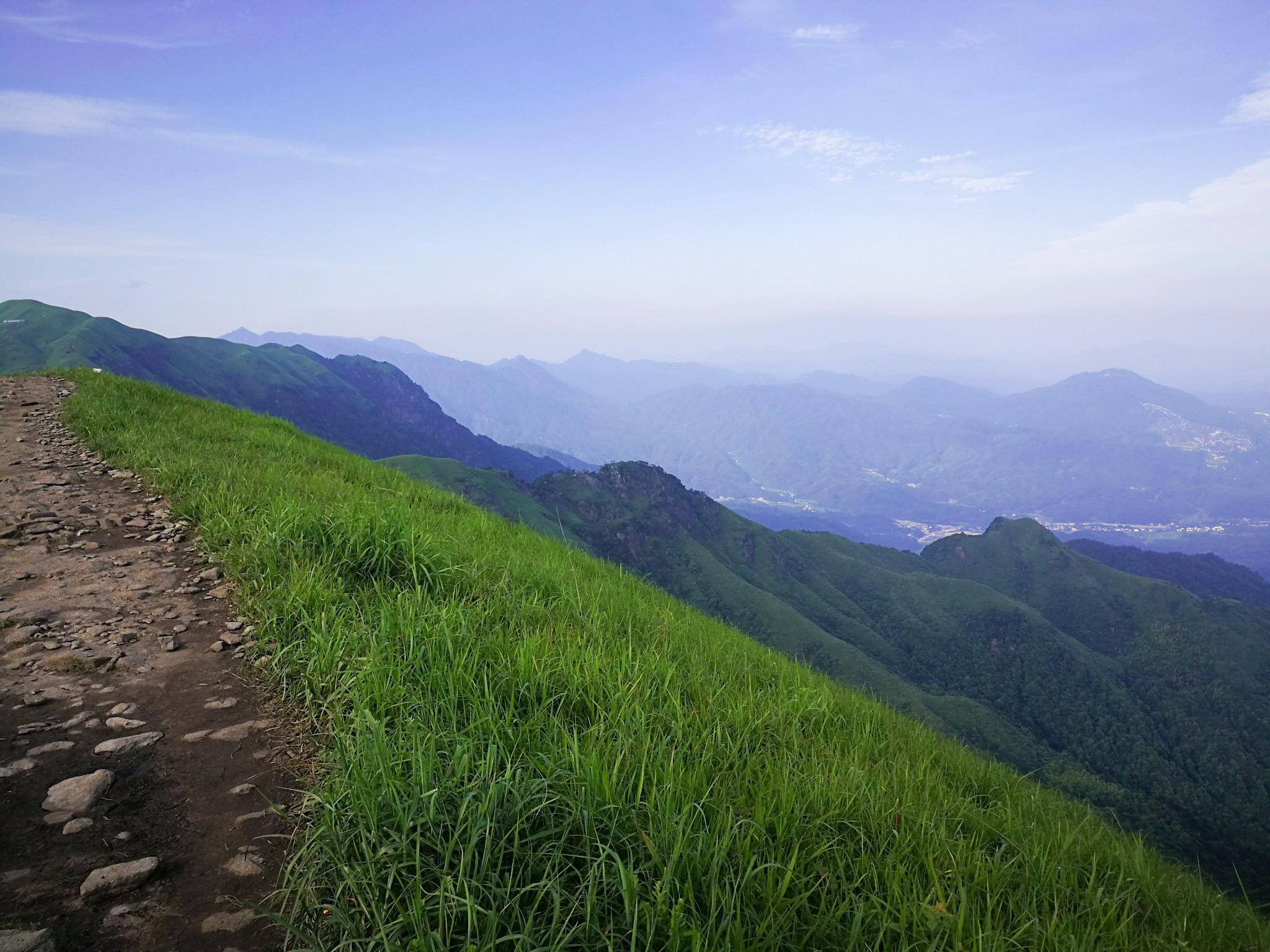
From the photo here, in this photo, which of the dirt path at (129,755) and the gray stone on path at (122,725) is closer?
the dirt path at (129,755)

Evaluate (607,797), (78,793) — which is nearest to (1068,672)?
(607,797)

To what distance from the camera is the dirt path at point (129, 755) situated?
2.49 metres

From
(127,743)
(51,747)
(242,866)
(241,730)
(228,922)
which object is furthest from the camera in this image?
(241,730)

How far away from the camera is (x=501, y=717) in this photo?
12.3 feet

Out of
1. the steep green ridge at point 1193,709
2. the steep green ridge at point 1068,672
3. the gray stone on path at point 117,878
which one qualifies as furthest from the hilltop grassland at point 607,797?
the steep green ridge at point 1193,709

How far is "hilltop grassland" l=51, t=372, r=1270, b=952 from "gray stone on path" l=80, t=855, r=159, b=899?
0.58 m

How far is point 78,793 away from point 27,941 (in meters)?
1.01

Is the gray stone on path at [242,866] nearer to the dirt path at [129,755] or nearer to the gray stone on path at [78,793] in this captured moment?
the dirt path at [129,755]

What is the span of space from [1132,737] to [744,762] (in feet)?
570

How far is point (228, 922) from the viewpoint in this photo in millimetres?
2492

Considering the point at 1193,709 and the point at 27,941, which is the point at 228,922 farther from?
the point at 1193,709

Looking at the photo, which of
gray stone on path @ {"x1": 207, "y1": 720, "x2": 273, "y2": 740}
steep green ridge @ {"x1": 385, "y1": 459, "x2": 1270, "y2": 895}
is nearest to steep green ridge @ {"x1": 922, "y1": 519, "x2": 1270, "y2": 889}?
steep green ridge @ {"x1": 385, "y1": 459, "x2": 1270, "y2": 895}

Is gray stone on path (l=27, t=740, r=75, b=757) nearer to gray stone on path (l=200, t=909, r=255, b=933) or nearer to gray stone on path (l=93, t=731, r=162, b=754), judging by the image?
gray stone on path (l=93, t=731, r=162, b=754)

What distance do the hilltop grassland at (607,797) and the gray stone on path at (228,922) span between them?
0.15 metres
